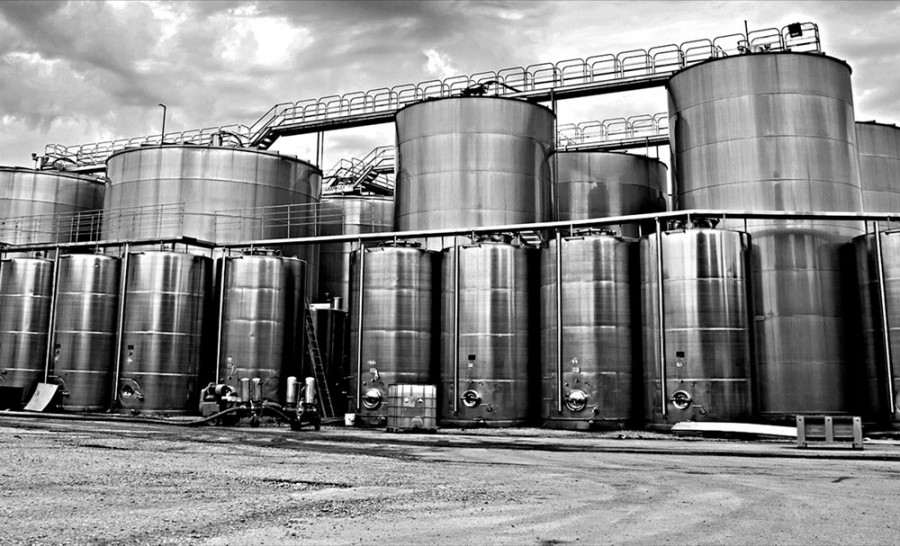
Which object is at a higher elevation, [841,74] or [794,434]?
[841,74]

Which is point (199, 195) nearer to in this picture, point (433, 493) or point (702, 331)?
point (702, 331)

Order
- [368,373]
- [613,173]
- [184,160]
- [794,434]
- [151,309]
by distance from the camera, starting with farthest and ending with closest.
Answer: [613,173] < [184,160] < [151,309] < [368,373] < [794,434]

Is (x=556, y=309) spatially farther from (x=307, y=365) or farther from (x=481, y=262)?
(x=307, y=365)

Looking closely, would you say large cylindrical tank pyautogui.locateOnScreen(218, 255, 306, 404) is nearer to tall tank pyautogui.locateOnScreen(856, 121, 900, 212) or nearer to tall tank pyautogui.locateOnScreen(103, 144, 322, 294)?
tall tank pyautogui.locateOnScreen(103, 144, 322, 294)

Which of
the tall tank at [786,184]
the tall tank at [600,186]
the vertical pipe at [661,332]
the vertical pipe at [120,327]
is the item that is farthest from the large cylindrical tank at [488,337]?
the vertical pipe at [120,327]

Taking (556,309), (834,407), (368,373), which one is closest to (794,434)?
(834,407)

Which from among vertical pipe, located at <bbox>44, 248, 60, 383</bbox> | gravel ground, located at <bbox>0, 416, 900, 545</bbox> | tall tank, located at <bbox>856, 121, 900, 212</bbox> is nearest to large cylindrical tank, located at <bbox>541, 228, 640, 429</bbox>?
gravel ground, located at <bbox>0, 416, 900, 545</bbox>

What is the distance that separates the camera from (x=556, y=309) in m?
25.9

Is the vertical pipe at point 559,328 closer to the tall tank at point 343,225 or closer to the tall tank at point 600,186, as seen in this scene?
the tall tank at point 600,186

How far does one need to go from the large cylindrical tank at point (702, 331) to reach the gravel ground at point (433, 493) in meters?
5.22

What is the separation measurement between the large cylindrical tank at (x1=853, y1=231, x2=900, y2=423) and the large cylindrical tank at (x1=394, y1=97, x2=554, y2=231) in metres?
11.8

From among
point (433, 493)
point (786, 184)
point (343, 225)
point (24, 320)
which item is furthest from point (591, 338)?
point (24, 320)

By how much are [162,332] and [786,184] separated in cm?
2341

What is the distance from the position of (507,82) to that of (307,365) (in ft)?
51.0
